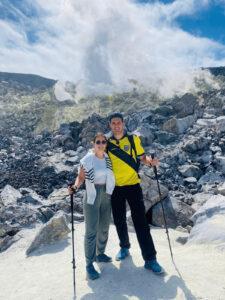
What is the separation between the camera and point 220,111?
982 inches

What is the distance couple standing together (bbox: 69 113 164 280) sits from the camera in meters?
5.50

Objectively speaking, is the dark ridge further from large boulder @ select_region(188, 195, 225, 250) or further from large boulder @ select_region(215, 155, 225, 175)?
large boulder @ select_region(188, 195, 225, 250)

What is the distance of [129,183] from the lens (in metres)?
5.66

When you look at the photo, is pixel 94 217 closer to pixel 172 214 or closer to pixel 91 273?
pixel 91 273

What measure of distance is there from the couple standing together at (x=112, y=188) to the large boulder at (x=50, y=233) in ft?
7.76

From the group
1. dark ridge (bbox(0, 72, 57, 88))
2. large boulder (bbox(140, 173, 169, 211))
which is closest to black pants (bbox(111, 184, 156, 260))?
large boulder (bbox(140, 173, 169, 211))

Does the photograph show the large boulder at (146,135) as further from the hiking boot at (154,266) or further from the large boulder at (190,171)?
the hiking boot at (154,266)

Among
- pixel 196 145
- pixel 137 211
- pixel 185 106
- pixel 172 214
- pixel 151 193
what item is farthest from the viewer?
pixel 185 106

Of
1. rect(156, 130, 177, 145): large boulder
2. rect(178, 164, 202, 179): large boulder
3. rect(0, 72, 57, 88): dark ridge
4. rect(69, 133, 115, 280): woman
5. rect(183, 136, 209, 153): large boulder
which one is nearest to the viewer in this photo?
rect(69, 133, 115, 280): woman

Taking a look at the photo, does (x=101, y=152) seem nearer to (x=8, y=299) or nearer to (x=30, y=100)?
(x=8, y=299)

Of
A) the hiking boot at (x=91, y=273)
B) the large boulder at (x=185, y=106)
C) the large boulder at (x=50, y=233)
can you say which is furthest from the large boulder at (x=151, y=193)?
the large boulder at (x=185, y=106)

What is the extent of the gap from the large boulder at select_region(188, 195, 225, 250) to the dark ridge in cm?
7447

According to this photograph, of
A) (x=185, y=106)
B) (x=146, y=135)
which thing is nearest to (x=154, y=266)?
(x=146, y=135)

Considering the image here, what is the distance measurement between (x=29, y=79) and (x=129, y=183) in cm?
8184
